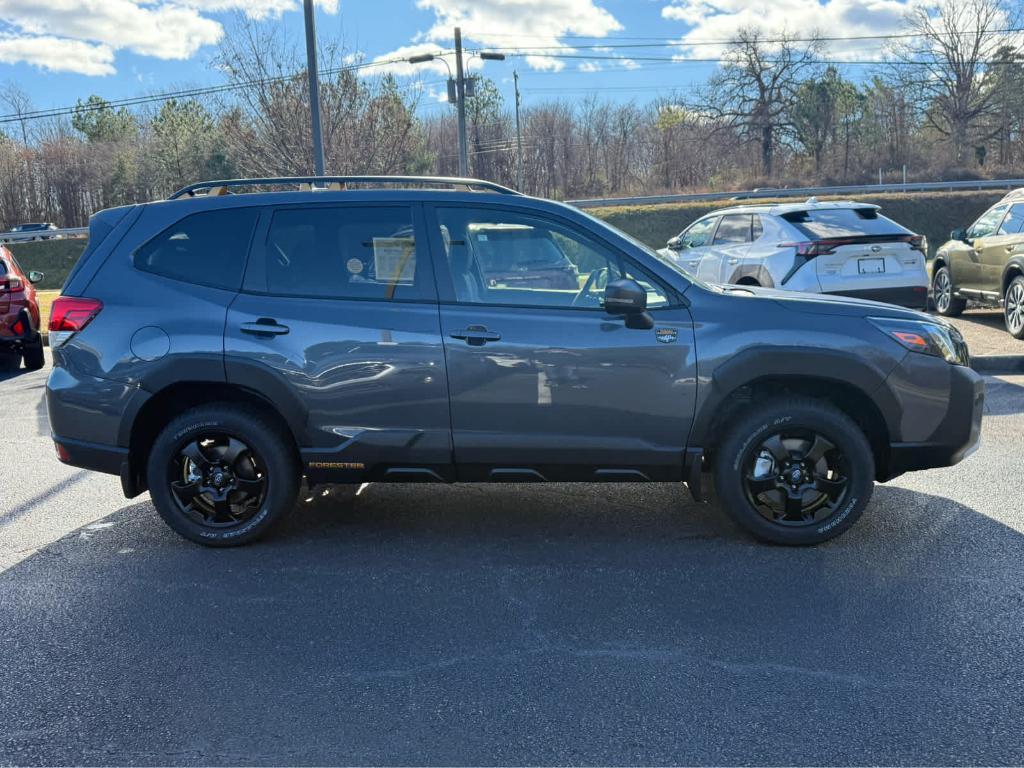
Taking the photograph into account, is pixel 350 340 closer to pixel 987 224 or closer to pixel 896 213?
pixel 987 224

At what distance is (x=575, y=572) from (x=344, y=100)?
2295 cm

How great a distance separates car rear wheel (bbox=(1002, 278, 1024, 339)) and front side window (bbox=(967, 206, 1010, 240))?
1186mm

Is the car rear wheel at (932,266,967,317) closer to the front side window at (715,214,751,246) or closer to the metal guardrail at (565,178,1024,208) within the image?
the front side window at (715,214,751,246)

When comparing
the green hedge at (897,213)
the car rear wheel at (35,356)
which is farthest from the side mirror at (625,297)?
the green hedge at (897,213)

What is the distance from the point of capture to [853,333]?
4.55 m

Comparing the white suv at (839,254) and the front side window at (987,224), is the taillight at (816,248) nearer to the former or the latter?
the white suv at (839,254)

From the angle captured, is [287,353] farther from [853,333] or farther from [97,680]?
[853,333]

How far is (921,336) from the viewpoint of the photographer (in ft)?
15.2

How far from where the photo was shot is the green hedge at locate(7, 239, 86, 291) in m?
42.8

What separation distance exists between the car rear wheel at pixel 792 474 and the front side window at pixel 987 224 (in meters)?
9.09

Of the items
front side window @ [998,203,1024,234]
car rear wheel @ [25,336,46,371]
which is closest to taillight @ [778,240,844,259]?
front side window @ [998,203,1024,234]

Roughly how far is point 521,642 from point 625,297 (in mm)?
1748

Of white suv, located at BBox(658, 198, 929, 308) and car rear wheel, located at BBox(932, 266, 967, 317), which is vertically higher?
white suv, located at BBox(658, 198, 929, 308)

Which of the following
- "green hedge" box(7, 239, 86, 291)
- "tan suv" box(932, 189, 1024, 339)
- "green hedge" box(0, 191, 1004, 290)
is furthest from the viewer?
"green hedge" box(7, 239, 86, 291)
